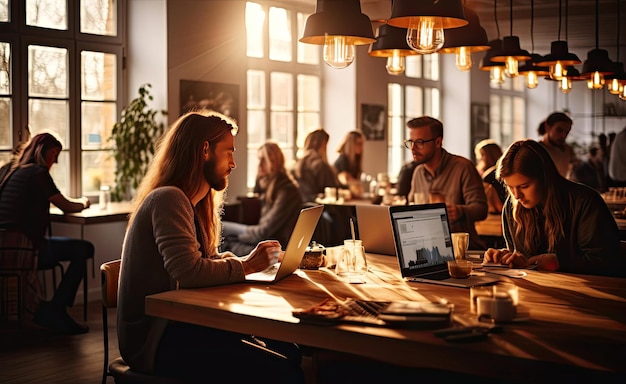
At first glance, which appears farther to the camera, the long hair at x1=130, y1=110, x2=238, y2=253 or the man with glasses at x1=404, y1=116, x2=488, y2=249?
the man with glasses at x1=404, y1=116, x2=488, y2=249

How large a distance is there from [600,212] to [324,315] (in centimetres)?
180

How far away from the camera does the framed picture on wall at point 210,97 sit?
8.02 meters

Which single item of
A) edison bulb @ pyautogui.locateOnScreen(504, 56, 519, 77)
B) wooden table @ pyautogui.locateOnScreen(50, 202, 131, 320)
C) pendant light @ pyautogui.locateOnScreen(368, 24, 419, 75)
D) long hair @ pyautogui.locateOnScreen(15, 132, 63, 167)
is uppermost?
edison bulb @ pyautogui.locateOnScreen(504, 56, 519, 77)

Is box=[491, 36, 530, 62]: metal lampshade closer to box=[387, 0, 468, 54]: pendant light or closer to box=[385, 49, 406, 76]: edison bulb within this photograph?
box=[385, 49, 406, 76]: edison bulb

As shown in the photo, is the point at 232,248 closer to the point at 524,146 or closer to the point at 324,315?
the point at 524,146

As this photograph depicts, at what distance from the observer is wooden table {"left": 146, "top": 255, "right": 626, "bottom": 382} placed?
2.28 m

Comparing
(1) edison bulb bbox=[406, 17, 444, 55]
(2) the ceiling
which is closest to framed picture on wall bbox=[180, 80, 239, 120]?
(2) the ceiling

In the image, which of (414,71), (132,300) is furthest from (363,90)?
(132,300)

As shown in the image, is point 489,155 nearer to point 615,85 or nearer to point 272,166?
point 615,85

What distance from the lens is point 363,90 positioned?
11055 millimetres

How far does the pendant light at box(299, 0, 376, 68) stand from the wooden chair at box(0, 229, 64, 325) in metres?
3.21

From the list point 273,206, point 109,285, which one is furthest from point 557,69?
point 109,285

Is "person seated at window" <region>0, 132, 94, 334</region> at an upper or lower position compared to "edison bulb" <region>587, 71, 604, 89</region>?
lower

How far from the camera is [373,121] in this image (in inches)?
448
